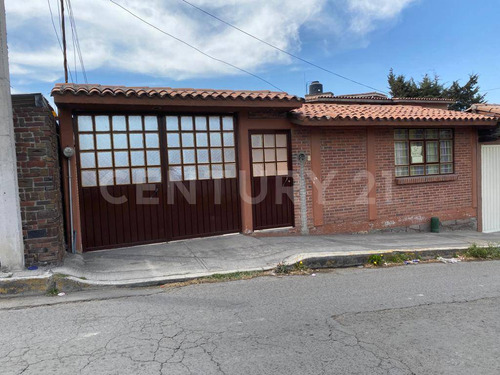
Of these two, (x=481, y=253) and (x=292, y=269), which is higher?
(x=292, y=269)

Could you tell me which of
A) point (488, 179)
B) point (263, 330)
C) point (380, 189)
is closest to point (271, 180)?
point (380, 189)

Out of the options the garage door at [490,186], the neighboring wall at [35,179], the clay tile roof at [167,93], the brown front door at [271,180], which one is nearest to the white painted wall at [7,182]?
the neighboring wall at [35,179]

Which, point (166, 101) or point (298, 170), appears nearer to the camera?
point (166, 101)

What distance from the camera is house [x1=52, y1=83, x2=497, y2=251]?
6363mm

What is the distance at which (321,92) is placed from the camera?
1841 cm

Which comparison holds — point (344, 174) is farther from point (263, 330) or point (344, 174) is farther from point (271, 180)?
point (263, 330)

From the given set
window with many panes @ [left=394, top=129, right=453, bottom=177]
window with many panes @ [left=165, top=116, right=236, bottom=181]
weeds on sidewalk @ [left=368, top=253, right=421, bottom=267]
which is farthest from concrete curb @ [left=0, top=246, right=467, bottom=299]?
window with many panes @ [left=394, top=129, right=453, bottom=177]

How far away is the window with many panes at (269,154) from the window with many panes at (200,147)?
1.63 ft

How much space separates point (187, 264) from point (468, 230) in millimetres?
8435

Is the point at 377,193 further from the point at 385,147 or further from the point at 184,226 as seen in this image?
the point at 184,226

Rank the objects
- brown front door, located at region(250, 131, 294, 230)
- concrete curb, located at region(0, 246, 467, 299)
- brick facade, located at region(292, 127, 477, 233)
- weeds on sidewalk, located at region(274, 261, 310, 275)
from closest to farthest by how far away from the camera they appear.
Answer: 1. concrete curb, located at region(0, 246, 467, 299)
2. weeds on sidewalk, located at region(274, 261, 310, 275)
3. brown front door, located at region(250, 131, 294, 230)
4. brick facade, located at region(292, 127, 477, 233)

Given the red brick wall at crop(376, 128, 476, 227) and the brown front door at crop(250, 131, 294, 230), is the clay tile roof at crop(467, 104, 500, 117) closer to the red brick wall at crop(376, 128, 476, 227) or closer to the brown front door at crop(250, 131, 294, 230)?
the red brick wall at crop(376, 128, 476, 227)

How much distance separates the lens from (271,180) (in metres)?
7.80

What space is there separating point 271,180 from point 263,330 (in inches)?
183
